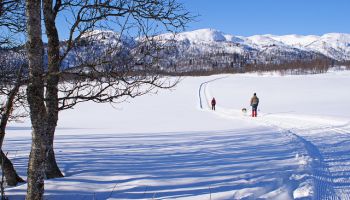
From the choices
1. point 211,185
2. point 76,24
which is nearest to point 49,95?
point 76,24

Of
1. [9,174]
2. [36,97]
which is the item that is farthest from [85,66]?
[9,174]

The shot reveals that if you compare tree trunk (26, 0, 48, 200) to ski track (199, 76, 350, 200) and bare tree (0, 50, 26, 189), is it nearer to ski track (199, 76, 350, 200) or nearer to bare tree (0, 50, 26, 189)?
bare tree (0, 50, 26, 189)

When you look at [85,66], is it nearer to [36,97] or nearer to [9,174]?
[36,97]

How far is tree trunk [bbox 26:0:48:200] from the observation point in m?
4.82

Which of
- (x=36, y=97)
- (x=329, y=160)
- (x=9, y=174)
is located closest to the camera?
(x=36, y=97)

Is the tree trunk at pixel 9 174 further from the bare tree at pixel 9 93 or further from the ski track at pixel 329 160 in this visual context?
the ski track at pixel 329 160

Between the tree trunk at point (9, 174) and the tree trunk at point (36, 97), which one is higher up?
the tree trunk at point (36, 97)

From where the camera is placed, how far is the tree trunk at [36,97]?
4.82m

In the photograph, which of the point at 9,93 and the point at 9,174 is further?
the point at 9,174

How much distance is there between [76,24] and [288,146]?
6705mm

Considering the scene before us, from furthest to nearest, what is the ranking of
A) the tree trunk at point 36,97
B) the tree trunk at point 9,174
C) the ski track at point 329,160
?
1. the tree trunk at point 9,174
2. the ski track at point 329,160
3. the tree trunk at point 36,97

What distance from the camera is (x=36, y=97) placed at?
4922 millimetres

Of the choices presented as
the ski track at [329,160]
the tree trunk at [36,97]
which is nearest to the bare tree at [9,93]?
the tree trunk at [36,97]

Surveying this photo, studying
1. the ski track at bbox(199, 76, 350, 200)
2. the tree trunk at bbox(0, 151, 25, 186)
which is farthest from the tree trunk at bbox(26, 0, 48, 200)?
the ski track at bbox(199, 76, 350, 200)
